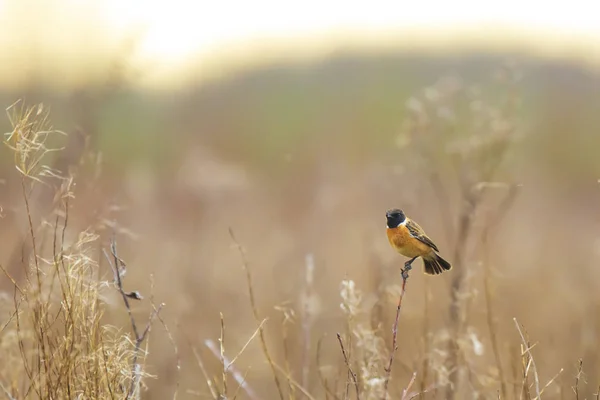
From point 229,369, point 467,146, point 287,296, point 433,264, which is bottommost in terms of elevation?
point 287,296

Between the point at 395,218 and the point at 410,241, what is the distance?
6 cm

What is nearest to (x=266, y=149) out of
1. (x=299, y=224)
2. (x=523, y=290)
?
(x=299, y=224)

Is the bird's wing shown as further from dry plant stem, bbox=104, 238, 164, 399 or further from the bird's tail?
dry plant stem, bbox=104, 238, 164, 399

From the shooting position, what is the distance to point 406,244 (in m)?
1.46

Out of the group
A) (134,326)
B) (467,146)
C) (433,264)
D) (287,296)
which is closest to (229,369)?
(134,326)

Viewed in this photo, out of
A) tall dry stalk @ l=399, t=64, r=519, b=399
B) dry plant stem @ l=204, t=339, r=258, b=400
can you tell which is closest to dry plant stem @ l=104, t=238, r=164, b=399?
dry plant stem @ l=204, t=339, r=258, b=400

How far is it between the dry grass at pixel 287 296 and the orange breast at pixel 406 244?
0.59 feet

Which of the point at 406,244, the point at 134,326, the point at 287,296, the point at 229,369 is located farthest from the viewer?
the point at 287,296

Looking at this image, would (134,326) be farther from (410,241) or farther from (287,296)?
(287,296)

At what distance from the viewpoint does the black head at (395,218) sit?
1.46m

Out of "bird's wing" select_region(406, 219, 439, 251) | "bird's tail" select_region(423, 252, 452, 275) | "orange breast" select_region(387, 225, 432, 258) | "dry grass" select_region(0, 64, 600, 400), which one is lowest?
"dry grass" select_region(0, 64, 600, 400)

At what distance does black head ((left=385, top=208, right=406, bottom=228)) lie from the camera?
146 cm

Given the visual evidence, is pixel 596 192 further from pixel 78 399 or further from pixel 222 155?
pixel 78 399

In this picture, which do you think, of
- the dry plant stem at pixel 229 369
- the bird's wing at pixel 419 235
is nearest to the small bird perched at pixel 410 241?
the bird's wing at pixel 419 235
